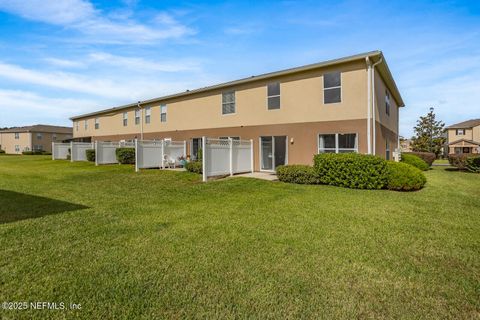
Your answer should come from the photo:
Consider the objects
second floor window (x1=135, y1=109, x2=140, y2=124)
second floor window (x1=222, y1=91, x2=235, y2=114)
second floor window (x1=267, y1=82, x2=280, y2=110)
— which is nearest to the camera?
second floor window (x1=267, y1=82, x2=280, y2=110)

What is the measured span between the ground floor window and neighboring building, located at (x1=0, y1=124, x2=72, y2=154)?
58066 millimetres

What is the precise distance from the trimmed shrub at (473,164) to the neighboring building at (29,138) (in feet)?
210

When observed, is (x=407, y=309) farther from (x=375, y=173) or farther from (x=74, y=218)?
(x=375, y=173)

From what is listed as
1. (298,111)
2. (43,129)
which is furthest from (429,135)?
(43,129)

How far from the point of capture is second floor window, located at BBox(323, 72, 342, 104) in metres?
13.2

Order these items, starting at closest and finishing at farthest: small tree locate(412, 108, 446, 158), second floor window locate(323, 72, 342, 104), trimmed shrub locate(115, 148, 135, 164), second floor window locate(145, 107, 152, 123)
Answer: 1. second floor window locate(323, 72, 342, 104)
2. trimmed shrub locate(115, 148, 135, 164)
3. second floor window locate(145, 107, 152, 123)
4. small tree locate(412, 108, 446, 158)

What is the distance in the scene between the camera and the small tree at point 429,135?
42094 millimetres

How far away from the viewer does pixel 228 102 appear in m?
17.6

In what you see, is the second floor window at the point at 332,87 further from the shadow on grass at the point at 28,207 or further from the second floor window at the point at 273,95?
the shadow on grass at the point at 28,207

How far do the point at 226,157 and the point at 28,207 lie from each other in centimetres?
835

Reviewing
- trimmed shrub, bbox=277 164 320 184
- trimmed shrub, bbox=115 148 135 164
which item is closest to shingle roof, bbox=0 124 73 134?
trimmed shrub, bbox=115 148 135 164

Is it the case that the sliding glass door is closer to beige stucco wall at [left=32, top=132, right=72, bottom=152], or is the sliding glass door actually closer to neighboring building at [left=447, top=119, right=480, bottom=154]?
neighboring building at [left=447, top=119, right=480, bottom=154]

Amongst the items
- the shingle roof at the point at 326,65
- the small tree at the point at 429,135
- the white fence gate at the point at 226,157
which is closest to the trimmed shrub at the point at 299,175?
the white fence gate at the point at 226,157

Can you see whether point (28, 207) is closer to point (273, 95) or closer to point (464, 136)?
point (273, 95)
